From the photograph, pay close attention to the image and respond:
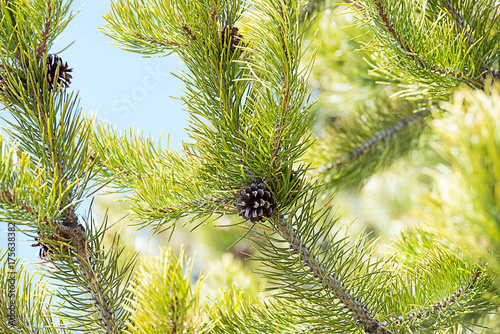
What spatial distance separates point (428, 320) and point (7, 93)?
0.47 m

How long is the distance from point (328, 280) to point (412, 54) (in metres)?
0.24

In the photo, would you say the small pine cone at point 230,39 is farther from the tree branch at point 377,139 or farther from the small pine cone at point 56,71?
the tree branch at point 377,139

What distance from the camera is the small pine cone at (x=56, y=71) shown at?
39 centimetres

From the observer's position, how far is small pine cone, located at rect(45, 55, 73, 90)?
15.4 inches

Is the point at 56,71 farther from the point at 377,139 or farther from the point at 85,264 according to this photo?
the point at 377,139

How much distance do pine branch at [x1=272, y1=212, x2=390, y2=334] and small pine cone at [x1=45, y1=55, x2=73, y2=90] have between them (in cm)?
25

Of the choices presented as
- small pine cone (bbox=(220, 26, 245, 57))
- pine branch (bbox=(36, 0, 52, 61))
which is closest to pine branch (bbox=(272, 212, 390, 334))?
small pine cone (bbox=(220, 26, 245, 57))

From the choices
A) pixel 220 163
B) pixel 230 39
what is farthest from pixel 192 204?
pixel 230 39

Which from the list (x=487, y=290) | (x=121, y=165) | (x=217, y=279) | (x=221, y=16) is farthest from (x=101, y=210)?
(x=487, y=290)

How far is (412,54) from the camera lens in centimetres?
41

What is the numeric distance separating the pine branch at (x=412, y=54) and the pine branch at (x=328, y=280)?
22 centimetres

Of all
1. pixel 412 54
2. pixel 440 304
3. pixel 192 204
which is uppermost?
pixel 412 54

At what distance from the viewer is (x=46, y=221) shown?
0.35m

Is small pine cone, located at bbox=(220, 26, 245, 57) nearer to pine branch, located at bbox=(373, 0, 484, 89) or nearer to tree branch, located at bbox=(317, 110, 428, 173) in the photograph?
pine branch, located at bbox=(373, 0, 484, 89)
